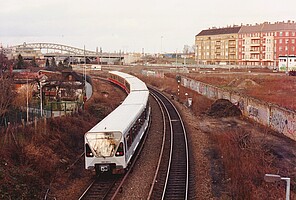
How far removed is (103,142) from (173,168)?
4.19m

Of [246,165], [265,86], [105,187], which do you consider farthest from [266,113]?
[265,86]

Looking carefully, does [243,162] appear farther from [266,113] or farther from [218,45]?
[218,45]

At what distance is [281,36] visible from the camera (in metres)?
99.2

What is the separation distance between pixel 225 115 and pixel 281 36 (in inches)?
2878

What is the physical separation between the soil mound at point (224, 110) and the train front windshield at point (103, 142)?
19.4 meters

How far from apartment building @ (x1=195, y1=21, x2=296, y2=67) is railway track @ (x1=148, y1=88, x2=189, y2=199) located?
6784cm

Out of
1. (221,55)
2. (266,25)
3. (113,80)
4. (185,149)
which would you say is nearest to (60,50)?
(221,55)

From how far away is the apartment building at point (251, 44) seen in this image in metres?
99.4

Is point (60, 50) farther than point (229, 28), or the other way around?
point (60, 50)

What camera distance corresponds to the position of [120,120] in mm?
18203

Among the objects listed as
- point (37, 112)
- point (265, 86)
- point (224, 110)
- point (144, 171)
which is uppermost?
point (37, 112)

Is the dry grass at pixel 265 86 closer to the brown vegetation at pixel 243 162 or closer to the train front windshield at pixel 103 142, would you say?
the brown vegetation at pixel 243 162

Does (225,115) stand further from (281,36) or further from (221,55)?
(221,55)

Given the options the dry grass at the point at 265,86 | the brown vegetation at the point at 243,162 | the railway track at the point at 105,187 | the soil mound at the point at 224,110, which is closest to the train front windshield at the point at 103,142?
the railway track at the point at 105,187
